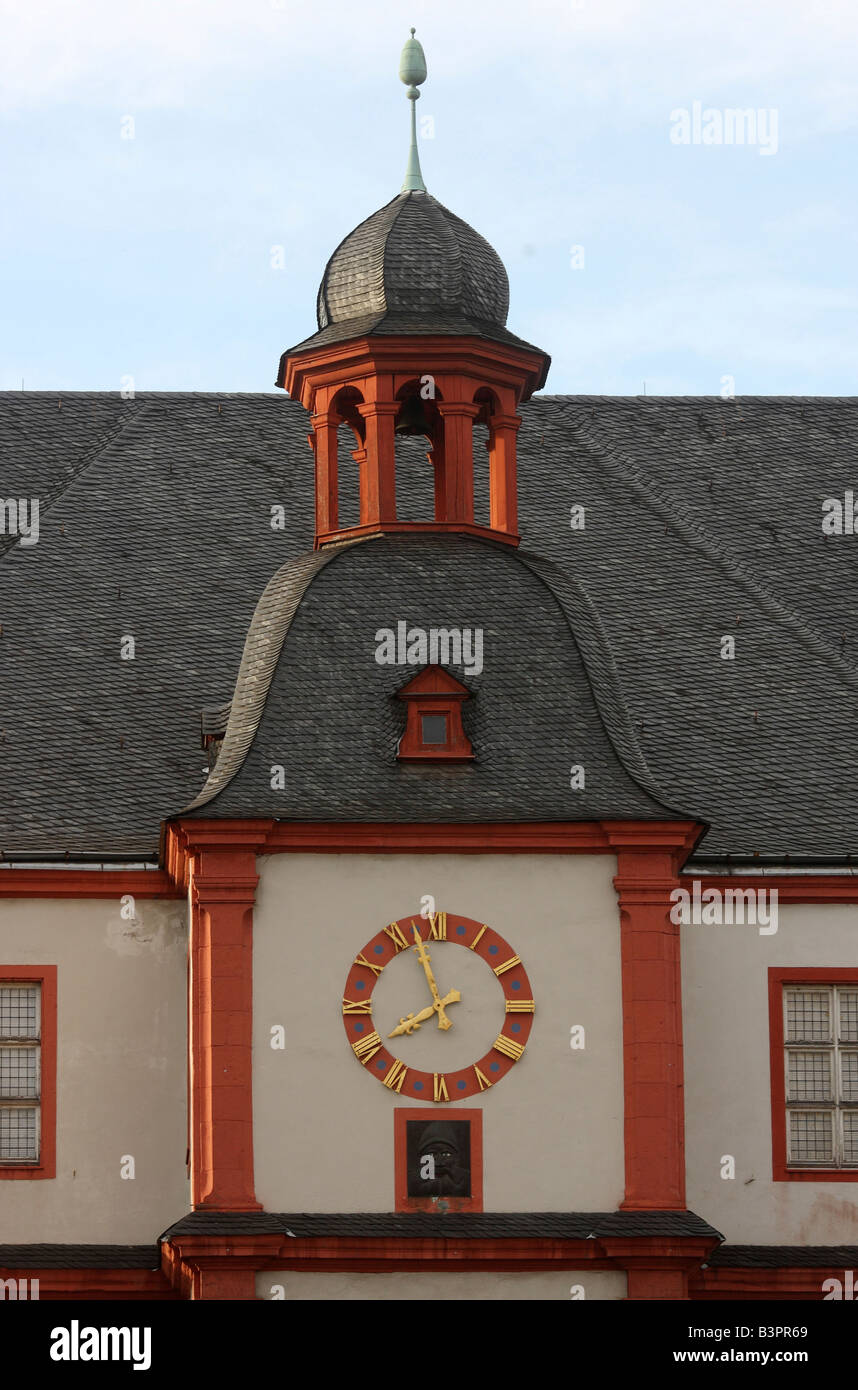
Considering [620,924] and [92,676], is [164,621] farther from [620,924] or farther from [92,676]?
[620,924]

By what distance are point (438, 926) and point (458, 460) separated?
624 cm

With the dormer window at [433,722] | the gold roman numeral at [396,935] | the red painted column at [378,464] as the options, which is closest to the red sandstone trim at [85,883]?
the gold roman numeral at [396,935]

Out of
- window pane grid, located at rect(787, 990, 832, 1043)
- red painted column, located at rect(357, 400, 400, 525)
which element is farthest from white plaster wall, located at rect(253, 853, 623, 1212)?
red painted column, located at rect(357, 400, 400, 525)

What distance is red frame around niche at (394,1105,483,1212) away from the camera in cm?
3444

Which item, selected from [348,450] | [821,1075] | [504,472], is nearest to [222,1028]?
[821,1075]

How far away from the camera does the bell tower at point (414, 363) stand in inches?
1535

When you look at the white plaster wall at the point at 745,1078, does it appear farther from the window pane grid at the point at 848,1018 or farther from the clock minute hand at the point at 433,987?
Answer: the clock minute hand at the point at 433,987

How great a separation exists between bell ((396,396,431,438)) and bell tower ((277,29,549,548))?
0.11 ft

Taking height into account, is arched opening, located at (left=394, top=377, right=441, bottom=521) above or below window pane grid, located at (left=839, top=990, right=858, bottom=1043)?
above
